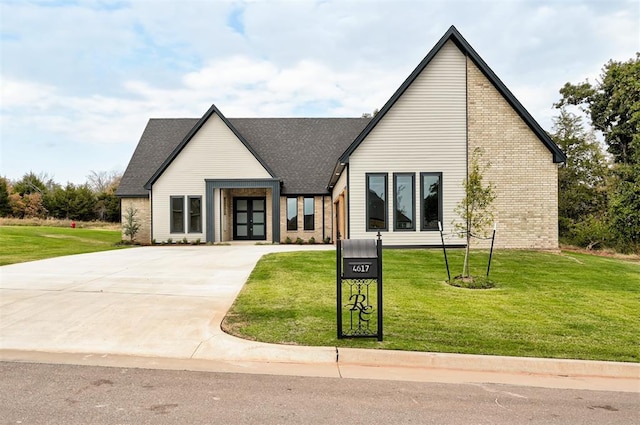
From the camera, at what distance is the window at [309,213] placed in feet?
80.4

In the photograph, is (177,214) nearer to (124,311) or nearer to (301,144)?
(301,144)

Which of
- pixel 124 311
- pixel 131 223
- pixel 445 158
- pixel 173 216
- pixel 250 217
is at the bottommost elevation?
pixel 124 311

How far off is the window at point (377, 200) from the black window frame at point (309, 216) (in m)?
7.42

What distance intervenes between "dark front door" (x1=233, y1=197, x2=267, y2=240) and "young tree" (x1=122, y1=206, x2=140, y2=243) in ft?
18.1

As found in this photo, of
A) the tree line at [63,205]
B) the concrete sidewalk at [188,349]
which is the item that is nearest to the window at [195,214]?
the concrete sidewalk at [188,349]

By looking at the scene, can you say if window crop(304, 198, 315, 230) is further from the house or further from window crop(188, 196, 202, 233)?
the house

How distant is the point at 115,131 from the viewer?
43844mm

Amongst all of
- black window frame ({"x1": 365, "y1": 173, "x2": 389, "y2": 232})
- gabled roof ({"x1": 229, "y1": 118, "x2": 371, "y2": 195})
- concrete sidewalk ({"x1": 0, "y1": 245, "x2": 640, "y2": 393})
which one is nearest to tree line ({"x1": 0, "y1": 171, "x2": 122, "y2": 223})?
gabled roof ({"x1": 229, "y1": 118, "x2": 371, "y2": 195})

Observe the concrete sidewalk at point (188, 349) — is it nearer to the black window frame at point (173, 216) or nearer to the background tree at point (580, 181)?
the black window frame at point (173, 216)

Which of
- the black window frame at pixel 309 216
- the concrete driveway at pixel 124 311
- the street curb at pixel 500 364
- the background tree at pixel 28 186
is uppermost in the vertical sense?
the background tree at pixel 28 186

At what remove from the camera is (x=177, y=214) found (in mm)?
23719

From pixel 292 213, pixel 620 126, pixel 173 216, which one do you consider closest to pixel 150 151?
pixel 173 216

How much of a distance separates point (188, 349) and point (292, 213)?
18.8 m

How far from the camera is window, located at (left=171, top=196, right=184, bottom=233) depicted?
2359cm
